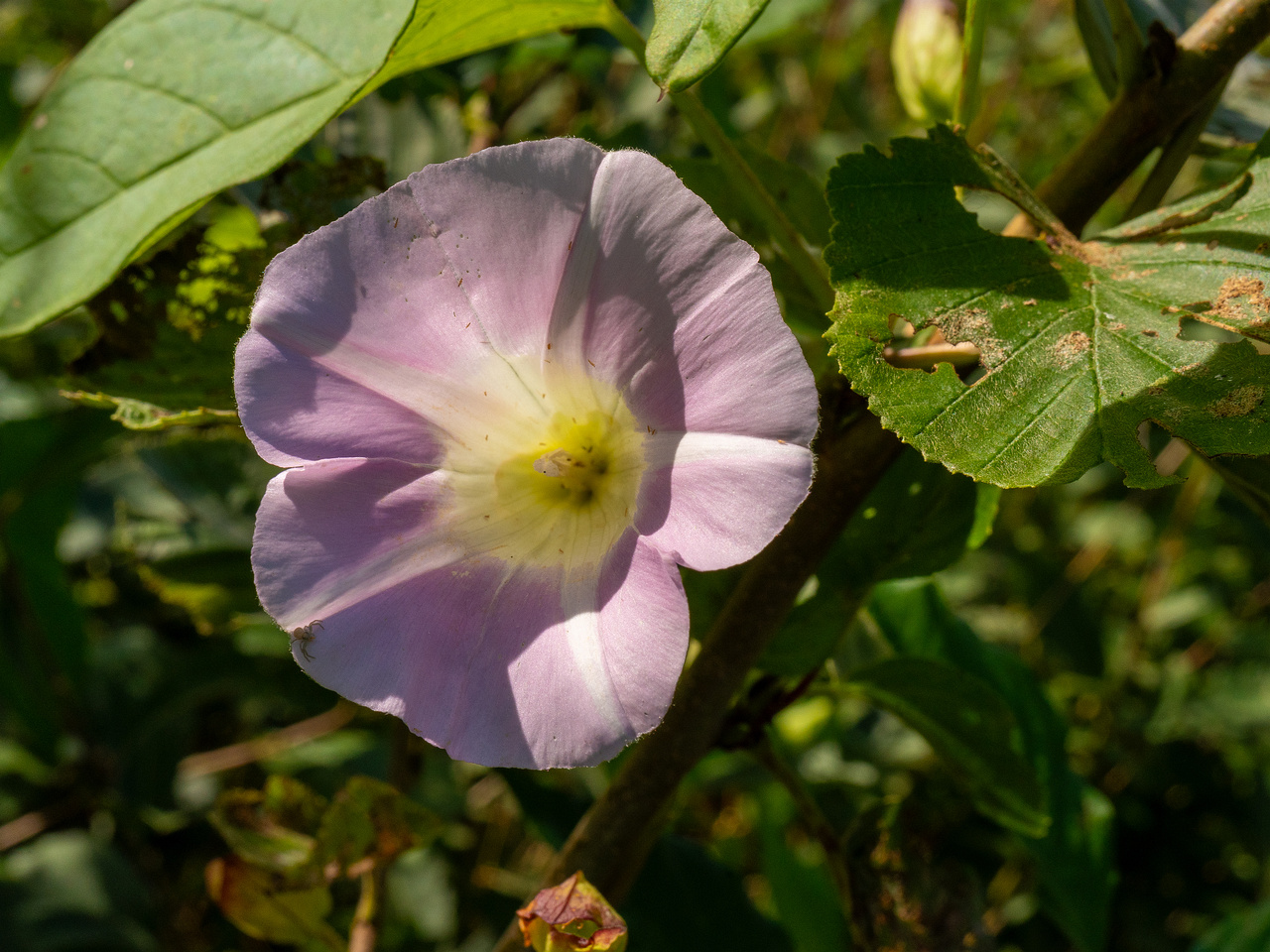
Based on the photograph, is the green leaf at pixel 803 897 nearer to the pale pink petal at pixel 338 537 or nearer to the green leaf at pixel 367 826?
the green leaf at pixel 367 826

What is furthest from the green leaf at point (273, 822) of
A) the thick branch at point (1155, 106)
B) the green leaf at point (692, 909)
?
the thick branch at point (1155, 106)

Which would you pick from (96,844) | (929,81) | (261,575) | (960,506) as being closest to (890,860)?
(960,506)

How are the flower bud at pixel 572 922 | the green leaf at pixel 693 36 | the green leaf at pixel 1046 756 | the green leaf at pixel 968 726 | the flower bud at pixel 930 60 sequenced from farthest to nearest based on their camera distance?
the green leaf at pixel 1046 756
the flower bud at pixel 930 60
the green leaf at pixel 968 726
the flower bud at pixel 572 922
the green leaf at pixel 693 36

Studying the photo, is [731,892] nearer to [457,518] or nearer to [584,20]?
[457,518]

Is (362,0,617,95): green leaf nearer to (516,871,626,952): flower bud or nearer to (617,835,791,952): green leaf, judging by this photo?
(516,871,626,952): flower bud

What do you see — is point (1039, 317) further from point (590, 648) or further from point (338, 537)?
point (338, 537)

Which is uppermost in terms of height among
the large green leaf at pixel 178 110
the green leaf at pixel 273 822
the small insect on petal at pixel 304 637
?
the large green leaf at pixel 178 110

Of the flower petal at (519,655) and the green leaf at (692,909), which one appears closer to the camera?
the flower petal at (519,655)
